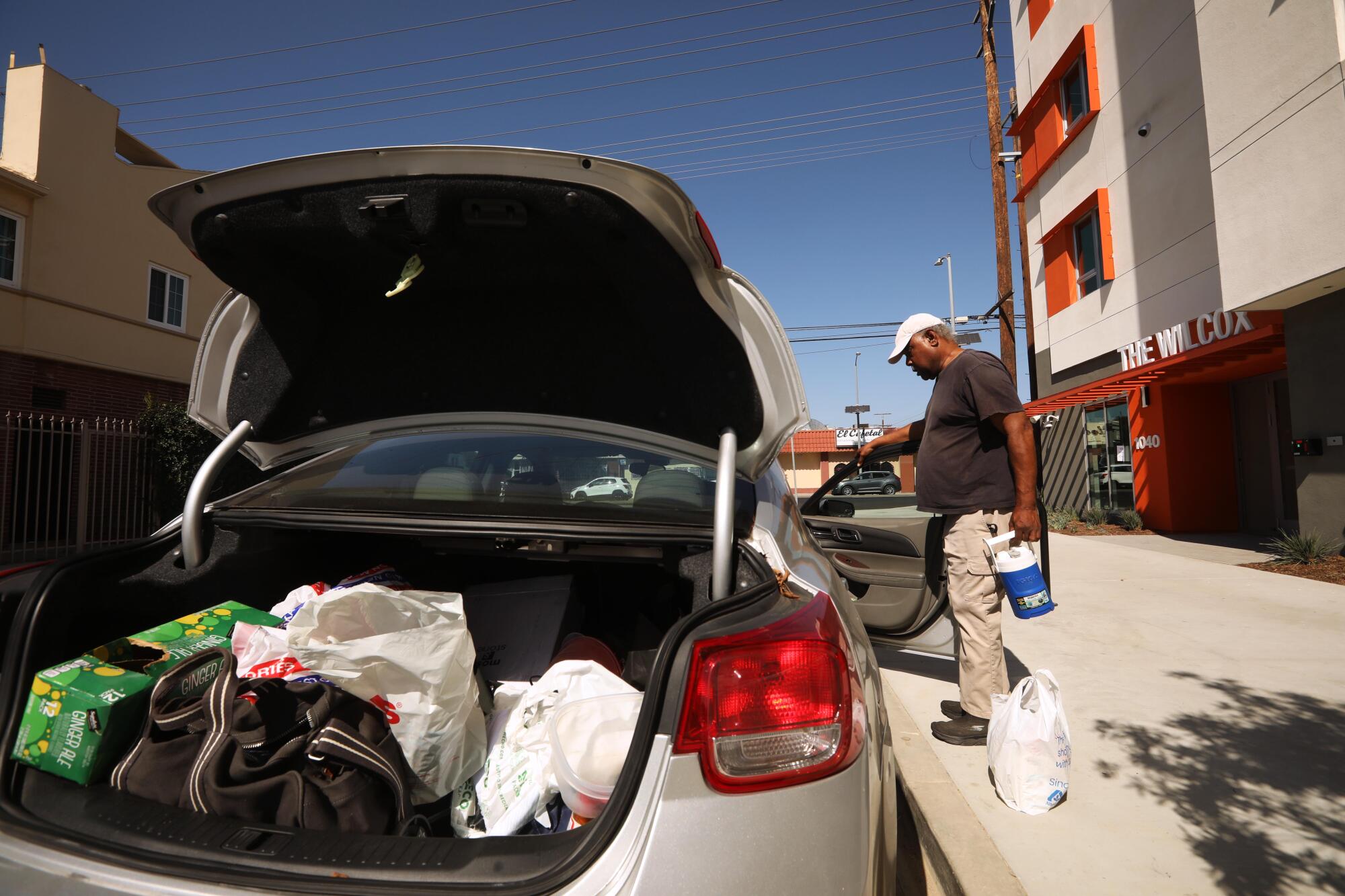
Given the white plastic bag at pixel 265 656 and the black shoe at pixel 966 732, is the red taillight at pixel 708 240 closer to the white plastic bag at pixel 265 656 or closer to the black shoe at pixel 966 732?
the white plastic bag at pixel 265 656

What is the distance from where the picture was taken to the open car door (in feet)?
11.8

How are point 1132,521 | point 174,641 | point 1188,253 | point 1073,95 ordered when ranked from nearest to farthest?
point 174,641
point 1188,253
point 1132,521
point 1073,95

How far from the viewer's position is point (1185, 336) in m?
10.2

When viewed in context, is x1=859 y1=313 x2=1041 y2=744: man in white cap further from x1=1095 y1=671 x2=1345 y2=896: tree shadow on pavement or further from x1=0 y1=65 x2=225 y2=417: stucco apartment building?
x1=0 y1=65 x2=225 y2=417: stucco apartment building

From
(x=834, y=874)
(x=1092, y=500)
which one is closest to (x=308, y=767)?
(x=834, y=874)

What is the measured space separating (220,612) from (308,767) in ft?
2.06

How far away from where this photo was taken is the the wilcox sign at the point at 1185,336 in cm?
920

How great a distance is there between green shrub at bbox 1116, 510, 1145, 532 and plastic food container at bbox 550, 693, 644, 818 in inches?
545

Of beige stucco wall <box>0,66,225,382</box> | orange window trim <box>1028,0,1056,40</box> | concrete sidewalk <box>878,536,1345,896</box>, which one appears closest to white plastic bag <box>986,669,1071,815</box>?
concrete sidewalk <box>878,536,1345,896</box>

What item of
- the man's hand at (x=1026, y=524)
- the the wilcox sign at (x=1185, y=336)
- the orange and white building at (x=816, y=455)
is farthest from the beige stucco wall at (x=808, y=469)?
the man's hand at (x=1026, y=524)

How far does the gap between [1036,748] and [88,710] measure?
271 centimetres

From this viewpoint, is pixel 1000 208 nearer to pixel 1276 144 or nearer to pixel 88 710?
pixel 1276 144

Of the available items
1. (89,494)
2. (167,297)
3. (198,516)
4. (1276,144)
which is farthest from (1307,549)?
(167,297)

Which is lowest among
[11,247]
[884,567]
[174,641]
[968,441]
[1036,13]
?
[884,567]
